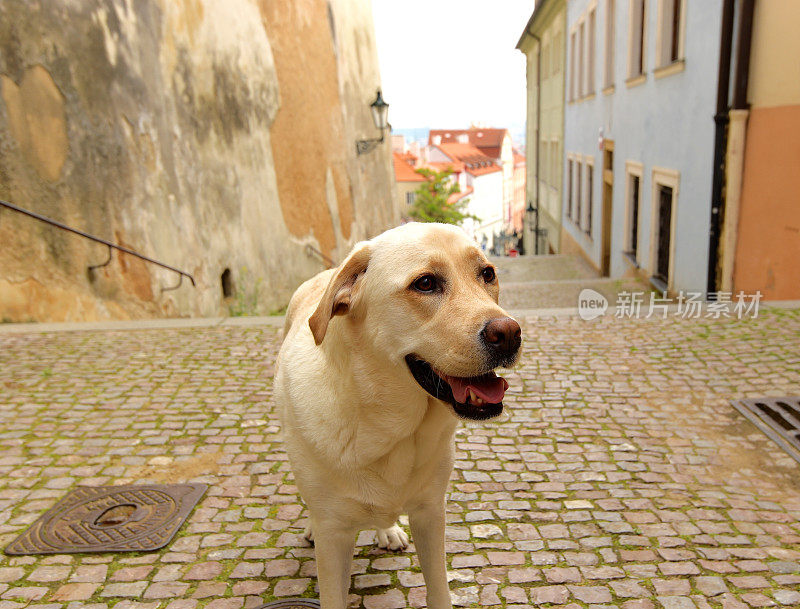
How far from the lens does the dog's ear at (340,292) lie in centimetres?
237

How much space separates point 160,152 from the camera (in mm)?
9148

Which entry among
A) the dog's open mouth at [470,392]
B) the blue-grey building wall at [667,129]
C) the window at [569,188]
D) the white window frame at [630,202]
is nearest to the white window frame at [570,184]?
A: the window at [569,188]

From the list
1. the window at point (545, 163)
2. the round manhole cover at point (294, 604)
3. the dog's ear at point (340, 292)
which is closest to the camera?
the dog's ear at point (340, 292)

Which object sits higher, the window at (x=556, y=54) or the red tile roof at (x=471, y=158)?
the window at (x=556, y=54)

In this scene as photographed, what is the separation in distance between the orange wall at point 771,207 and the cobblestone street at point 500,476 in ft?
4.80

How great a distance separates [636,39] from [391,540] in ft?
43.0

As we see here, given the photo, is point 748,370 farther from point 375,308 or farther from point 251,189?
Result: point 251,189

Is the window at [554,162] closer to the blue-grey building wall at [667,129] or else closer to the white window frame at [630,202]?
the blue-grey building wall at [667,129]

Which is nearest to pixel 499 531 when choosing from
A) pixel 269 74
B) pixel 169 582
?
pixel 169 582

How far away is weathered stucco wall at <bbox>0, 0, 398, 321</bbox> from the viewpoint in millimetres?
7820

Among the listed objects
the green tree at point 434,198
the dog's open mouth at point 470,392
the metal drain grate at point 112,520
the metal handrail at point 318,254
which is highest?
the dog's open mouth at point 470,392

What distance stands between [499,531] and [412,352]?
6.32 feet
